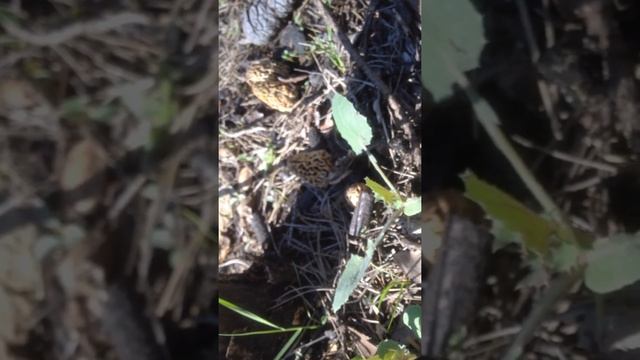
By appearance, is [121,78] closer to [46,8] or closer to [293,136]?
[46,8]

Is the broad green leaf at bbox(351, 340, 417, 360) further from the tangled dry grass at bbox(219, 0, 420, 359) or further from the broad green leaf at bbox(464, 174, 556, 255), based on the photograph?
the broad green leaf at bbox(464, 174, 556, 255)

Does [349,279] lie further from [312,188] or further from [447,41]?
[447,41]

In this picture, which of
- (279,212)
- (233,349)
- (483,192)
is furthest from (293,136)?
(483,192)

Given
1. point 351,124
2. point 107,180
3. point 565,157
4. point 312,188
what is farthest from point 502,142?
point 312,188

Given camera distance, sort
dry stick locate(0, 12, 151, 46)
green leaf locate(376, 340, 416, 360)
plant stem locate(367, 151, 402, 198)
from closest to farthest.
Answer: dry stick locate(0, 12, 151, 46)
green leaf locate(376, 340, 416, 360)
plant stem locate(367, 151, 402, 198)

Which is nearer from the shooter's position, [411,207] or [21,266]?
[21,266]

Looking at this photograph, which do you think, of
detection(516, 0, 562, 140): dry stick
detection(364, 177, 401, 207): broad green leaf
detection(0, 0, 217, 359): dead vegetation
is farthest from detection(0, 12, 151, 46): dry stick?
detection(364, 177, 401, 207): broad green leaf
